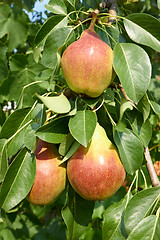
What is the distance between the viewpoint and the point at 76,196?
3.00 feet

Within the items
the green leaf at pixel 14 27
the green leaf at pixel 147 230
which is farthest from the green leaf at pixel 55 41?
the green leaf at pixel 14 27

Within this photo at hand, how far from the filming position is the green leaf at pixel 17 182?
814 millimetres

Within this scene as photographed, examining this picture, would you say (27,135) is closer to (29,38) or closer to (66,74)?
(66,74)

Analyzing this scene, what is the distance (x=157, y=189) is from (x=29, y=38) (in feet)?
3.81

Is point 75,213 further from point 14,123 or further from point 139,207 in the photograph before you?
point 14,123

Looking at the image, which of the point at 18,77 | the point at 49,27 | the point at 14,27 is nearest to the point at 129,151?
the point at 49,27

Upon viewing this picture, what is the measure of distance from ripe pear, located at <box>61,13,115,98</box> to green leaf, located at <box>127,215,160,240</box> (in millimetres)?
344

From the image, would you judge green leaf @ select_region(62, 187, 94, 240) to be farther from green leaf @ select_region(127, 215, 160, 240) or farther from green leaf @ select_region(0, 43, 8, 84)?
green leaf @ select_region(0, 43, 8, 84)

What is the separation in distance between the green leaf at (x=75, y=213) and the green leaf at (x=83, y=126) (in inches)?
9.9

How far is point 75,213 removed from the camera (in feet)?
2.97

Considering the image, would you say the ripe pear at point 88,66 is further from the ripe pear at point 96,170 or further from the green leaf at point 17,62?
the green leaf at point 17,62

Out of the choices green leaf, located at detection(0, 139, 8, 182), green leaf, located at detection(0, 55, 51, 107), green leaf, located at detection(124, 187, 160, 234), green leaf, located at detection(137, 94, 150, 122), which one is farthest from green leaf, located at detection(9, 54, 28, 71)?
green leaf, located at detection(124, 187, 160, 234)

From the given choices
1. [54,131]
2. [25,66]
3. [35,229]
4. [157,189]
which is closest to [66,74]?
[54,131]

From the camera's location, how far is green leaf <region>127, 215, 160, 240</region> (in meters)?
0.77
